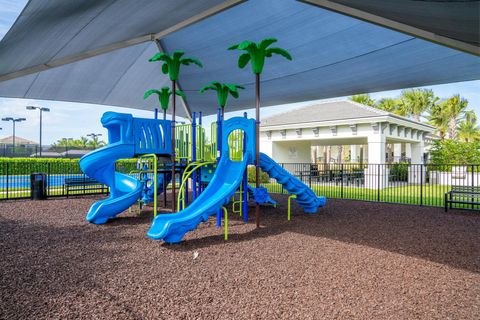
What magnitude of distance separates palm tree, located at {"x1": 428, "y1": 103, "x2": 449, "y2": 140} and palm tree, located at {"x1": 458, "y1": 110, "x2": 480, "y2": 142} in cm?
Answer: 394

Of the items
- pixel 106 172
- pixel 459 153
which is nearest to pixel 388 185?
pixel 106 172

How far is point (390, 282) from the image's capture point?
4.11 meters

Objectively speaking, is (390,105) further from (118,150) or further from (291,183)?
(118,150)

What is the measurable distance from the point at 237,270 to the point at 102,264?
82.4 inches

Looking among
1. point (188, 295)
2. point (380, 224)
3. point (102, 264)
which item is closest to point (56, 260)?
point (102, 264)

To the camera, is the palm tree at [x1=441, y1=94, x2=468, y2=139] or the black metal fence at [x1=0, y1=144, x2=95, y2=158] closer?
the black metal fence at [x1=0, y1=144, x2=95, y2=158]

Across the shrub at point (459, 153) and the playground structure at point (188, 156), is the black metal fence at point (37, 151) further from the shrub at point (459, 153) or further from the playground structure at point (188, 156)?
the shrub at point (459, 153)

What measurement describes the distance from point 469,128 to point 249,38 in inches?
1684

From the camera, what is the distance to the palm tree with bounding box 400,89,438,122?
36.8m

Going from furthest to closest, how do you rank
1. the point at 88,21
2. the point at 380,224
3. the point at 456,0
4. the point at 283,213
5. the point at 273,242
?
1. the point at 283,213
2. the point at 380,224
3. the point at 88,21
4. the point at 273,242
5. the point at 456,0

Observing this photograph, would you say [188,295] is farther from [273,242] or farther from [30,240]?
[30,240]

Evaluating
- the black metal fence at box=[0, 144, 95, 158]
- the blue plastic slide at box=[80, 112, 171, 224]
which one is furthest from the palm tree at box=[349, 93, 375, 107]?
the black metal fence at box=[0, 144, 95, 158]

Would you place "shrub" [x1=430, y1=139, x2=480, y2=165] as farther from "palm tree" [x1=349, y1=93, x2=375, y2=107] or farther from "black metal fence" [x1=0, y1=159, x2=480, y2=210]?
"palm tree" [x1=349, y1=93, x2=375, y2=107]

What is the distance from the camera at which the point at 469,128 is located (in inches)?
1593
